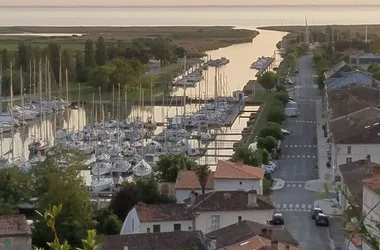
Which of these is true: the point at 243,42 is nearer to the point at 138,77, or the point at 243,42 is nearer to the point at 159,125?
the point at 138,77

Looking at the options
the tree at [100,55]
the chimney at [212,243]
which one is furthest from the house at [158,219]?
the tree at [100,55]

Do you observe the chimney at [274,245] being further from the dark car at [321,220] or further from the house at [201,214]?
the dark car at [321,220]

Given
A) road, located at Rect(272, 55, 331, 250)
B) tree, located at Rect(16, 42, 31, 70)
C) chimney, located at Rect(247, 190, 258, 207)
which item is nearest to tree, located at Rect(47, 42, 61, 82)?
tree, located at Rect(16, 42, 31, 70)

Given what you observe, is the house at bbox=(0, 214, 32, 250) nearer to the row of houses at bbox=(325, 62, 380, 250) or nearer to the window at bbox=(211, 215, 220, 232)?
the window at bbox=(211, 215, 220, 232)

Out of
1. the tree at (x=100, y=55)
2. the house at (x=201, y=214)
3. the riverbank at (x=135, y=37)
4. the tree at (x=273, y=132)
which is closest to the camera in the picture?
the house at (x=201, y=214)

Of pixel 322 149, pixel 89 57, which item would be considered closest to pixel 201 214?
pixel 322 149

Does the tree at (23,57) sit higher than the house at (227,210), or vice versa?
the tree at (23,57)
